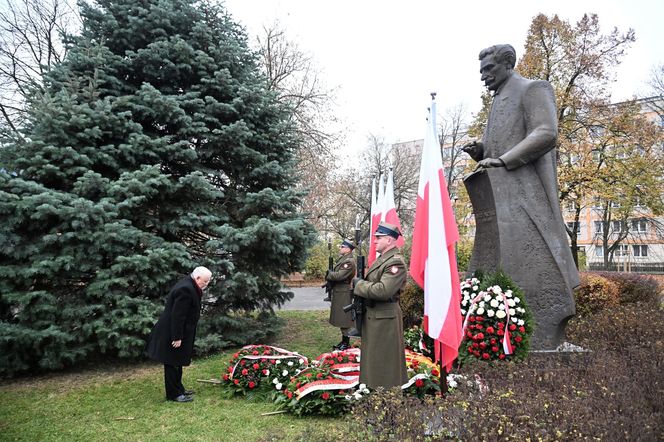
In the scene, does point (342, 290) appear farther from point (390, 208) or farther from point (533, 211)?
point (533, 211)

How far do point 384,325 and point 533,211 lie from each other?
2.84 metres

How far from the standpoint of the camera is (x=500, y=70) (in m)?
6.14

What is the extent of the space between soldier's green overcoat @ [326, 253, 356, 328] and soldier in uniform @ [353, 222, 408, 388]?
12.2 feet

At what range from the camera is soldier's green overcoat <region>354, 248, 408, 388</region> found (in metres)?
4.34

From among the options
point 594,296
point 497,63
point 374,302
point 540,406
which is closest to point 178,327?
point 374,302

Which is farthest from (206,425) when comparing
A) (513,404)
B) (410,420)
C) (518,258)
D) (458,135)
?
(458,135)

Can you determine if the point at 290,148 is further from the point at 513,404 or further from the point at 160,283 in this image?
the point at 513,404

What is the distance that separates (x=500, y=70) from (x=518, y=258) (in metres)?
2.77

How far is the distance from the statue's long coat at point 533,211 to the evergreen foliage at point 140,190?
384cm

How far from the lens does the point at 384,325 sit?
443cm

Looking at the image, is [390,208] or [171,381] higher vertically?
[390,208]

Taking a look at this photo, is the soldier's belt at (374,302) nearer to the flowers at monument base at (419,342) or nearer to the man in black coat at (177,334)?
the flowers at monument base at (419,342)

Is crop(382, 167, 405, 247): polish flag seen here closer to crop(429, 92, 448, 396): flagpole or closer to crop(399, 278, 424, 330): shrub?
crop(399, 278, 424, 330): shrub

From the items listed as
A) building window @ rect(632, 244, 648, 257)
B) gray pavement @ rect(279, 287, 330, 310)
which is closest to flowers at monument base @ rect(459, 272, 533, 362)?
gray pavement @ rect(279, 287, 330, 310)
